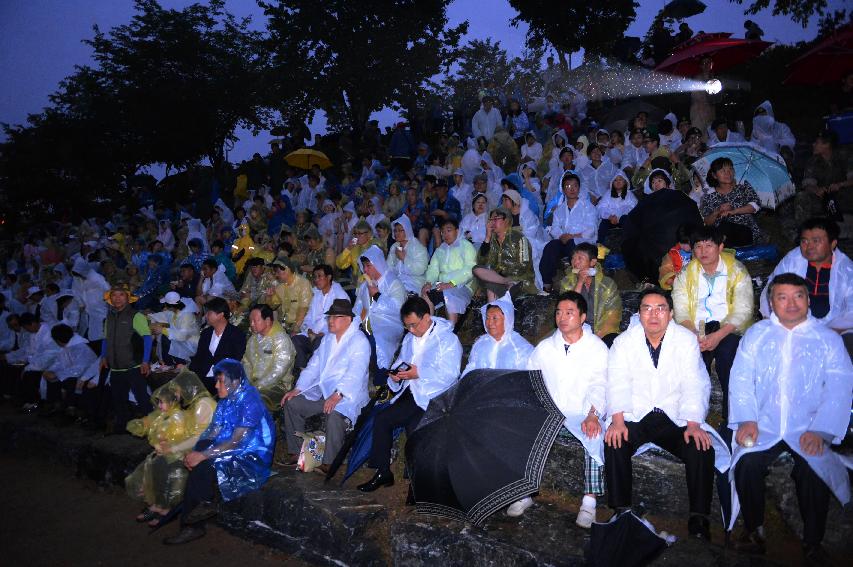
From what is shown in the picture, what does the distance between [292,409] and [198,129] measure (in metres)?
26.4

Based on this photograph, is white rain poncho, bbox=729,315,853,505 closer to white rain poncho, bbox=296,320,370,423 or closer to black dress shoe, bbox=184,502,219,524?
white rain poncho, bbox=296,320,370,423

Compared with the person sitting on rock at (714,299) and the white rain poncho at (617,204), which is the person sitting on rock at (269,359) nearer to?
the person sitting on rock at (714,299)

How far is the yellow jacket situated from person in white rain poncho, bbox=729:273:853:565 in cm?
67

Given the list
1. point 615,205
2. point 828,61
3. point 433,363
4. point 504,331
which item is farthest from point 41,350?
point 828,61

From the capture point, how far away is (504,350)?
5117mm

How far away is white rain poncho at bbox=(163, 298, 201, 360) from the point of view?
27.2 feet

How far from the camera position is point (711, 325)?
473cm

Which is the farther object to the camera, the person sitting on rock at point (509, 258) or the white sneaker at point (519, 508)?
the person sitting on rock at point (509, 258)

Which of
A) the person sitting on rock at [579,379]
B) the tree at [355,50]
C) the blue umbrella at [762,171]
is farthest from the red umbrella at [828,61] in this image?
the tree at [355,50]

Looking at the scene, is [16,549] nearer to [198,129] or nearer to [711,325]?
[711,325]

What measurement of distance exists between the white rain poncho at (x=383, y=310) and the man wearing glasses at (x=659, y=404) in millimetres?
3481

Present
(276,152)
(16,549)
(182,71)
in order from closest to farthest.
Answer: (16,549) < (276,152) < (182,71)

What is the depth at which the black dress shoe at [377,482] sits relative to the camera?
5.23m

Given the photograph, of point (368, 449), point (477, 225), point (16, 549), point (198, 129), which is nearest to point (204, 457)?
point (368, 449)
